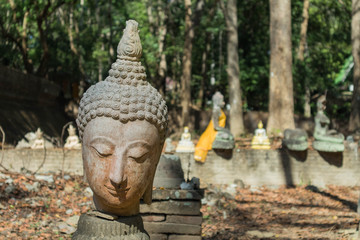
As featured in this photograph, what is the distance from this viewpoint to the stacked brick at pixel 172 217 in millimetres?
5359

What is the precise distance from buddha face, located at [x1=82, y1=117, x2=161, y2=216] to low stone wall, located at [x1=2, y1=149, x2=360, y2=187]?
21.6 feet

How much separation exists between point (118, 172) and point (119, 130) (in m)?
0.33

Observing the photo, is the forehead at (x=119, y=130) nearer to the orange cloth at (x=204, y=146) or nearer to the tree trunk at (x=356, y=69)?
the orange cloth at (x=204, y=146)

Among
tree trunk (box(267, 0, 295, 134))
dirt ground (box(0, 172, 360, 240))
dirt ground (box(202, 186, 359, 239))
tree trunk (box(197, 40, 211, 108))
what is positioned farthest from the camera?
tree trunk (box(197, 40, 211, 108))

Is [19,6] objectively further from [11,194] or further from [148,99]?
[148,99]

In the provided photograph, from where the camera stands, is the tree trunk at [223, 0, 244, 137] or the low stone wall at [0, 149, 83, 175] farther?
the tree trunk at [223, 0, 244, 137]

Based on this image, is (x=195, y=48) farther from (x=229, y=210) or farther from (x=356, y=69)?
(x=229, y=210)

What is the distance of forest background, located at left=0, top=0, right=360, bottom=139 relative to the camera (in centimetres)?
1681

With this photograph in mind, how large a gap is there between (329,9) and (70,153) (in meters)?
17.4

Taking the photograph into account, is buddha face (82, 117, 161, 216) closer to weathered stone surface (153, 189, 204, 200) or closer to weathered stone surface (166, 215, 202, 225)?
weathered stone surface (153, 189, 204, 200)

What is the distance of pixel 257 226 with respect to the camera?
7191 millimetres

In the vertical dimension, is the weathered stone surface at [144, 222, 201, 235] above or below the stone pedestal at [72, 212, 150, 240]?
below

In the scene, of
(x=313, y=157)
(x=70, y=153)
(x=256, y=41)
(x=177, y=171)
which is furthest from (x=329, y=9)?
(x=177, y=171)

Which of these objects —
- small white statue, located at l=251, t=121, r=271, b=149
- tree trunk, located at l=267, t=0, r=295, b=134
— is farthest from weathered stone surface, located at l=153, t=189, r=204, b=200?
tree trunk, located at l=267, t=0, r=295, b=134
